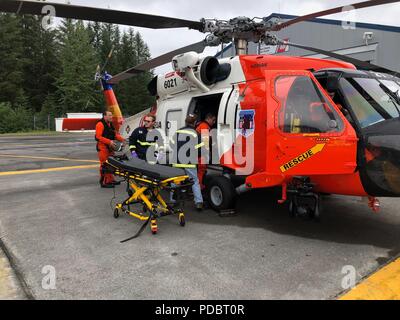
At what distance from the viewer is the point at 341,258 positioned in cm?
386

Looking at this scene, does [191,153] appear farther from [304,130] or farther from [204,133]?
[304,130]

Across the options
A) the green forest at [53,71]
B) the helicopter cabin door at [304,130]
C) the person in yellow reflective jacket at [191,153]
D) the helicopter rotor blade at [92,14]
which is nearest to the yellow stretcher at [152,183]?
the person in yellow reflective jacket at [191,153]

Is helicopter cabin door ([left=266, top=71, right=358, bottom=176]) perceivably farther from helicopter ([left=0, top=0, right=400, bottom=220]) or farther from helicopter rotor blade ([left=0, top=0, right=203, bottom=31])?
helicopter rotor blade ([left=0, top=0, right=203, bottom=31])

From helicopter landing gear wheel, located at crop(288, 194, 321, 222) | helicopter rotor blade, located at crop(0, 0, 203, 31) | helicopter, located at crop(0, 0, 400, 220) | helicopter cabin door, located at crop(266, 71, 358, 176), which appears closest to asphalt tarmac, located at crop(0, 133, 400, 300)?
helicopter landing gear wheel, located at crop(288, 194, 321, 222)

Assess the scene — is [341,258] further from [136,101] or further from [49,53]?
[49,53]

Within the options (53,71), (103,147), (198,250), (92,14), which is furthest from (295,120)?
(53,71)

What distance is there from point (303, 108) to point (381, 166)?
44.8 inches

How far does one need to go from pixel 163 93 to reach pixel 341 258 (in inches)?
212

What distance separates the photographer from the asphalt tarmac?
3209 millimetres

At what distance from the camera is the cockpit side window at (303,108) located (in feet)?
14.0

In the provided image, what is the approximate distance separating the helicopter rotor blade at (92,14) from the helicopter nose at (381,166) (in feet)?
11.4

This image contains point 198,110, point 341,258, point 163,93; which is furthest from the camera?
point 163,93
